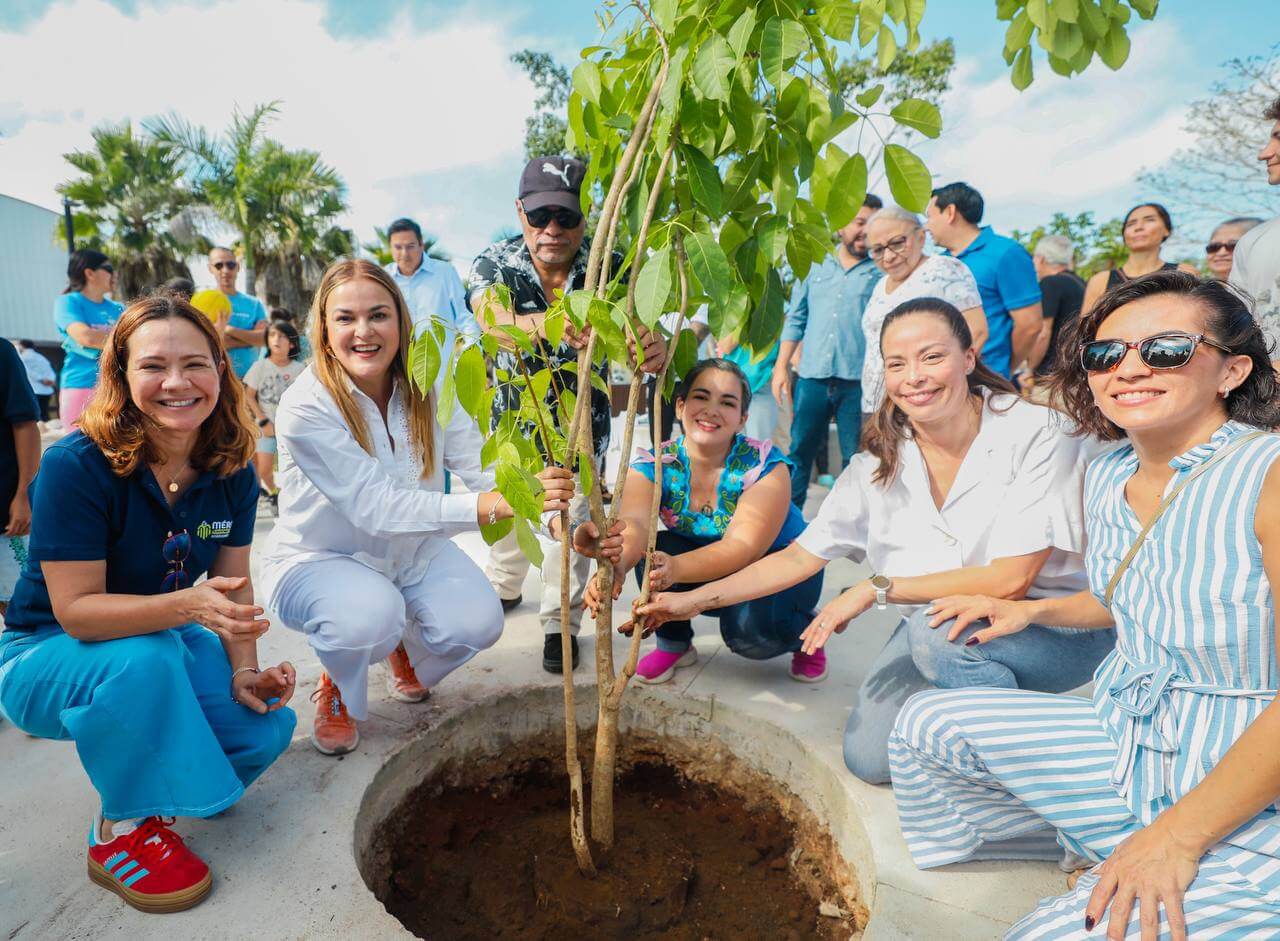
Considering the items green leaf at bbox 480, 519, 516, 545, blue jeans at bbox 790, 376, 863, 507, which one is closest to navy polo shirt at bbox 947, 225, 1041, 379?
blue jeans at bbox 790, 376, 863, 507

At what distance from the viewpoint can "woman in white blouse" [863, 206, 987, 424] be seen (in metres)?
3.16

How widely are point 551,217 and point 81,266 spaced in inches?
143

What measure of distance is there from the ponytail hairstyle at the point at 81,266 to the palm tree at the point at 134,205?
15.7m

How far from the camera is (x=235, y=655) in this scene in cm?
190

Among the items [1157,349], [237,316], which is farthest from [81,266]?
[1157,349]

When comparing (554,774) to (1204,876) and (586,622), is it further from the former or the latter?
(1204,876)

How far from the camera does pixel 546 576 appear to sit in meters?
3.00

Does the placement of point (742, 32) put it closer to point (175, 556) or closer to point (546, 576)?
point (175, 556)

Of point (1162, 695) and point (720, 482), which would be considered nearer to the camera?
point (1162, 695)

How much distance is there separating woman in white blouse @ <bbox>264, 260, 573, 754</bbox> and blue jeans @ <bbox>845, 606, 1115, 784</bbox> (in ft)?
3.78

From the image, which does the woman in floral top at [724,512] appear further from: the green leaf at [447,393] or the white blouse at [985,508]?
the green leaf at [447,393]

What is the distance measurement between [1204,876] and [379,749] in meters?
1.90

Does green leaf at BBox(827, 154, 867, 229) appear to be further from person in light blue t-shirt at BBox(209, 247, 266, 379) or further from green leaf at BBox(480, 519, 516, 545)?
person in light blue t-shirt at BBox(209, 247, 266, 379)

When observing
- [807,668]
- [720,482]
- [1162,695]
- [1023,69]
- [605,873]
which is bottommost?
[605,873]
